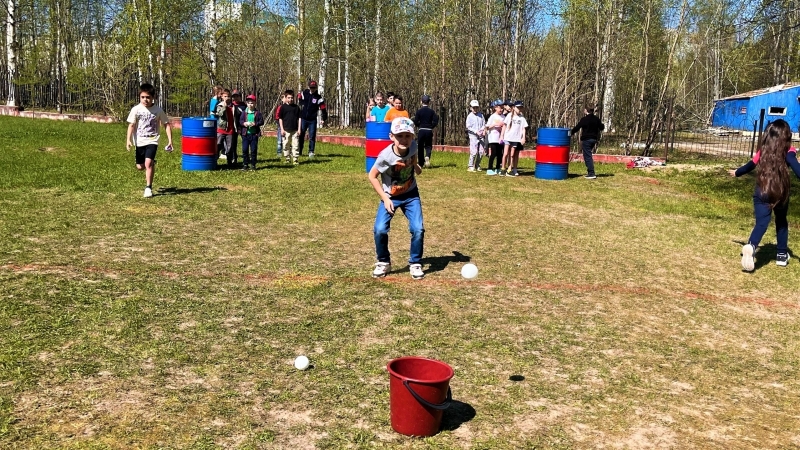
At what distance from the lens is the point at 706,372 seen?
16.9ft

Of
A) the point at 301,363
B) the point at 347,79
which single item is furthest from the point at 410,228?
the point at 347,79

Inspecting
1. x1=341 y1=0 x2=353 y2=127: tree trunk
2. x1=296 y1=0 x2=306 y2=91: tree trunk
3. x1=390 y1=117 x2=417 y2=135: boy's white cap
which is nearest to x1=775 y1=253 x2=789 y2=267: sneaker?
x1=390 y1=117 x2=417 y2=135: boy's white cap

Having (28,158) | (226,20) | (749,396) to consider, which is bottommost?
(749,396)

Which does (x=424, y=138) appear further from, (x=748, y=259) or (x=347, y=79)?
(x=347, y=79)

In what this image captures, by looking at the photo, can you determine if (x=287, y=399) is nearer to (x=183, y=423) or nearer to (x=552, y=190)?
(x=183, y=423)

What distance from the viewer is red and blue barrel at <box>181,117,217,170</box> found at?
46.6 ft

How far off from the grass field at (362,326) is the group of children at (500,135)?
4.89 meters

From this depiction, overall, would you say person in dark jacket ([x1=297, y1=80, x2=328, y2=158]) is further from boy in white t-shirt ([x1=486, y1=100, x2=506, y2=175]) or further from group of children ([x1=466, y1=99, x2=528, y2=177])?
boy in white t-shirt ([x1=486, y1=100, x2=506, y2=175])

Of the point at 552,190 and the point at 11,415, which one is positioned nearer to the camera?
the point at 11,415

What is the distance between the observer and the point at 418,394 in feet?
12.4

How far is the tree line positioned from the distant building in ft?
12.5

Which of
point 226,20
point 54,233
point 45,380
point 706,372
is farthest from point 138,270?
point 226,20

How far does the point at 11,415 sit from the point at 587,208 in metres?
10.1

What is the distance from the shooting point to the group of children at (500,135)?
1616 centimetres
